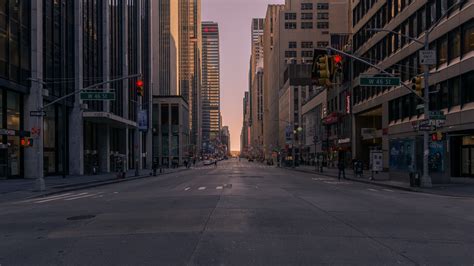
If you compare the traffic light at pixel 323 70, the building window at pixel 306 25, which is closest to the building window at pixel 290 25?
the building window at pixel 306 25

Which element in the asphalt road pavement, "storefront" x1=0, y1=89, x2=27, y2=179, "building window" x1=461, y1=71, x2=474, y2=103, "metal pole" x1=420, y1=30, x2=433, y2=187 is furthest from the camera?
"storefront" x1=0, y1=89, x2=27, y2=179

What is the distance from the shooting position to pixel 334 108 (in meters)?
73.2

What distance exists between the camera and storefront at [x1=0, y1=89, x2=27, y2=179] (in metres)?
38.0

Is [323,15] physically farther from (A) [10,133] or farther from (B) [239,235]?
(B) [239,235]

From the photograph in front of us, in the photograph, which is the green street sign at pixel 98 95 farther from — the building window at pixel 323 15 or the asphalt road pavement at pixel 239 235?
the building window at pixel 323 15

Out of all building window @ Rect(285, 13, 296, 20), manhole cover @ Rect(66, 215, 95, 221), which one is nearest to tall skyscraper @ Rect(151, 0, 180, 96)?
building window @ Rect(285, 13, 296, 20)

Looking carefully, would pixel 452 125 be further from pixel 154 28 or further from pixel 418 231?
pixel 154 28

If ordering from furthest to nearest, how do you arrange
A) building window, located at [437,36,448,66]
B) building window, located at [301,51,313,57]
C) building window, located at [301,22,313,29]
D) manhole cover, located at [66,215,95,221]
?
building window, located at [301,51,313,57], building window, located at [301,22,313,29], building window, located at [437,36,448,66], manhole cover, located at [66,215,95,221]

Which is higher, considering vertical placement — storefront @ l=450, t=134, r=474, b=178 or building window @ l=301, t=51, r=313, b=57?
building window @ l=301, t=51, r=313, b=57

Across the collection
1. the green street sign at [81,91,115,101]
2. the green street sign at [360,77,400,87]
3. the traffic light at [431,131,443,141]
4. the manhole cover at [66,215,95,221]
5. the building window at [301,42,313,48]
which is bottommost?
the manhole cover at [66,215,95,221]

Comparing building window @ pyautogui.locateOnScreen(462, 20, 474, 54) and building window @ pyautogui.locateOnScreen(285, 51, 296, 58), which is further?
building window @ pyautogui.locateOnScreen(285, 51, 296, 58)

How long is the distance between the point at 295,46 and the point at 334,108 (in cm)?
7124

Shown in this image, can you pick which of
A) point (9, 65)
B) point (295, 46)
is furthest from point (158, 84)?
point (9, 65)

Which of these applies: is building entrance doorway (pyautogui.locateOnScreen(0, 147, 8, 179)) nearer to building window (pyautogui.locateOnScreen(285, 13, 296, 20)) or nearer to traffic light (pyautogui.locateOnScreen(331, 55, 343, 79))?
traffic light (pyautogui.locateOnScreen(331, 55, 343, 79))
